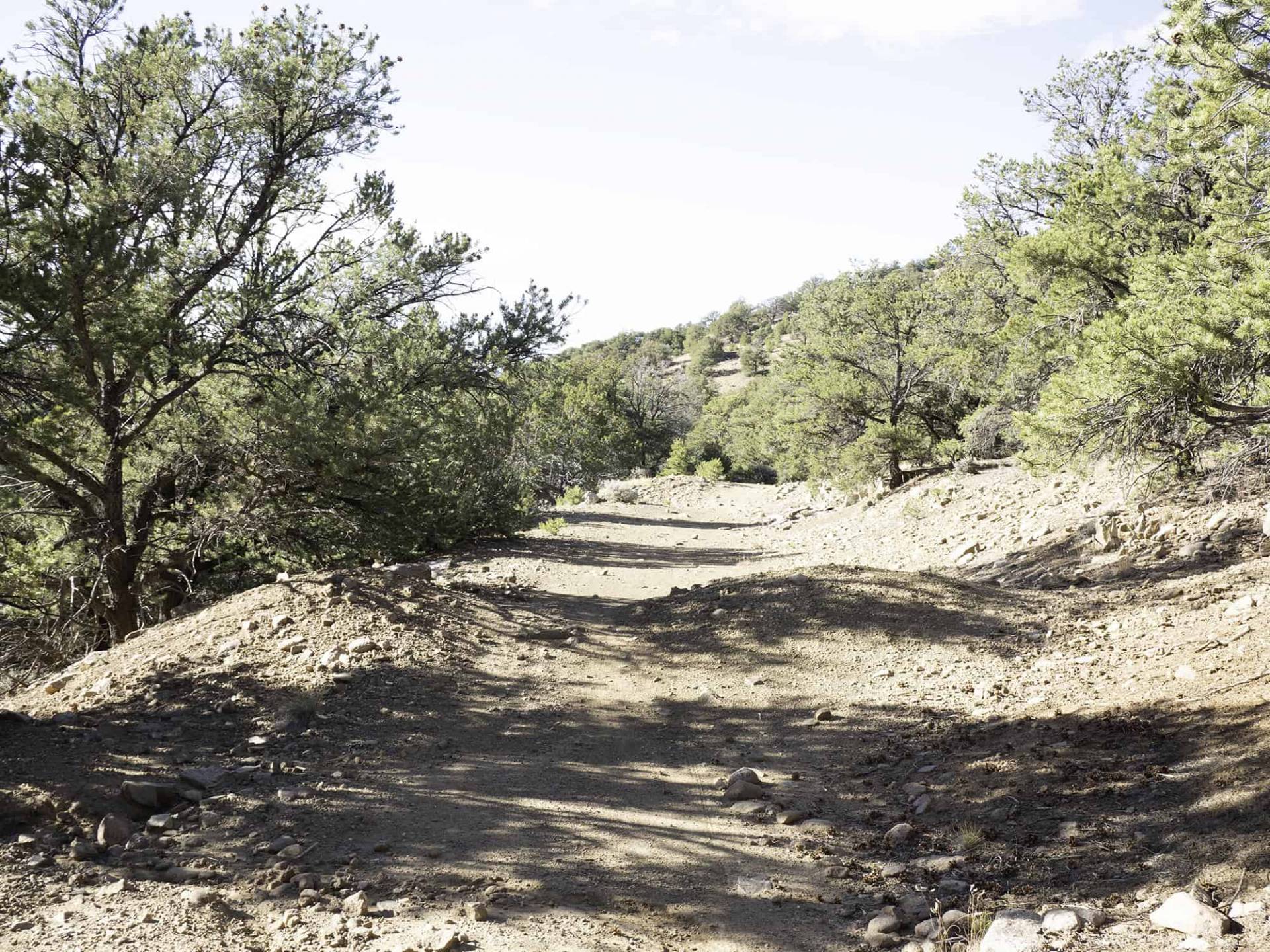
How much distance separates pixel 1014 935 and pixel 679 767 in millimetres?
3090

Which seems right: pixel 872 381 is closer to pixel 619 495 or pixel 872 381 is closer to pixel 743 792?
pixel 619 495

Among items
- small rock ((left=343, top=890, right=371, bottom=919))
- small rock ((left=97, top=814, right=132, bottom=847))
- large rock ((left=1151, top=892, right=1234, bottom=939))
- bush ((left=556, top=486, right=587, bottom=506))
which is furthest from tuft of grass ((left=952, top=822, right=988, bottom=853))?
bush ((left=556, top=486, right=587, bottom=506))

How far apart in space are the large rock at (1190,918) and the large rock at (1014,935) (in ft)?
1.53

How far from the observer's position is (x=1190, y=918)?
11.4 ft

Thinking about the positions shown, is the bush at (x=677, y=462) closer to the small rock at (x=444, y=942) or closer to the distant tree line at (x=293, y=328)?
the distant tree line at (x=293, y=328)

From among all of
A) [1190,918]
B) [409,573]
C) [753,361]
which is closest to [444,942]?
[1190,918]

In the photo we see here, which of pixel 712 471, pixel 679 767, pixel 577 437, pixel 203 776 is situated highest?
pixel 577 437

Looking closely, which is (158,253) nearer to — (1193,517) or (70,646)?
(70,646)

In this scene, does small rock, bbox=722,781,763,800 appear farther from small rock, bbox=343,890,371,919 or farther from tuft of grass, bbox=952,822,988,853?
small rock, bbox=343,890,371,919

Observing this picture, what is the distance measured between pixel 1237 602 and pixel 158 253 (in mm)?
10209

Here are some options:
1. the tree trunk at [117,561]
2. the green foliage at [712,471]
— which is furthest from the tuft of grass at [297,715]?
the green foliage at [712,471]

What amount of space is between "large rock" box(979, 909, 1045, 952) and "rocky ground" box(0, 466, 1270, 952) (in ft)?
0.05

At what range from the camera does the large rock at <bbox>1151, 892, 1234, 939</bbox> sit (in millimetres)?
3365

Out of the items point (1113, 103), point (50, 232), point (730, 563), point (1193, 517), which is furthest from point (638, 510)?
point (50, 232)
